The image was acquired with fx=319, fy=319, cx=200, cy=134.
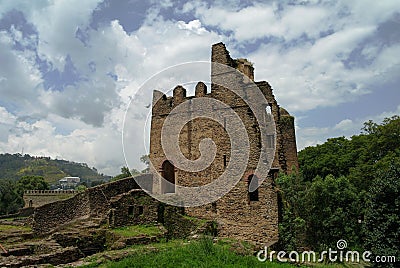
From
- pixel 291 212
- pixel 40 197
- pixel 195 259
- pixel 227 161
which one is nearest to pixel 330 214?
pixel 291 212

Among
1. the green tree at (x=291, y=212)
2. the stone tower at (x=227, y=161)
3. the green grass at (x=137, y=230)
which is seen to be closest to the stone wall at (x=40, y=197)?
the stone tower at (x=227, y=161)

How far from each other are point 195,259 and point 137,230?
561cm

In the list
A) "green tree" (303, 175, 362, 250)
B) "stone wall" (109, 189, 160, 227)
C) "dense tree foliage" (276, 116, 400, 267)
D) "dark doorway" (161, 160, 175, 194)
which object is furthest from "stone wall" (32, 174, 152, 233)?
"green tree" (303, 175, 362, 250)

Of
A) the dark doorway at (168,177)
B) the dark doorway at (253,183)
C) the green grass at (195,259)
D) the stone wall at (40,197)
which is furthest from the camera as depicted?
the stone wall at (40,197)

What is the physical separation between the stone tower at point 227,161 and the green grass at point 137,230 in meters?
2.30

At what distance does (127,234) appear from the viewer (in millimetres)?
13000

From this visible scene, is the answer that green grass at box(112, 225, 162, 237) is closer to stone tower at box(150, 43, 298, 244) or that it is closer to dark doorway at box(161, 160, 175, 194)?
stone tower at box(150, 43, 298, 244)

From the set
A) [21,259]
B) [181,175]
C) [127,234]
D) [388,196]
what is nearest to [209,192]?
[181,175]

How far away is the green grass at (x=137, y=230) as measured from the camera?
520 inches

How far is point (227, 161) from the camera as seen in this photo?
16.1 metres

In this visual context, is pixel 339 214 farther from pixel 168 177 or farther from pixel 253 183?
pixel 168 177

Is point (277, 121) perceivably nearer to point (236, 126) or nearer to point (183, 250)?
point (236, 126)

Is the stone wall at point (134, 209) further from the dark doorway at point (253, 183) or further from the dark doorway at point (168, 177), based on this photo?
the dark doorway at point (253, 183)

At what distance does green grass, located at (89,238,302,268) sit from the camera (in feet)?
28.0
